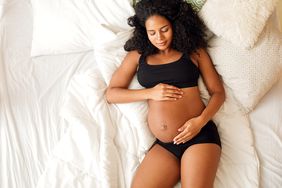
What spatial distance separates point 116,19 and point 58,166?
2.50ft

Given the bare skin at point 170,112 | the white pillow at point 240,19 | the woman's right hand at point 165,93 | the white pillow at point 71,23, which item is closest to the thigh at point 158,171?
the bare skin at point 170,112

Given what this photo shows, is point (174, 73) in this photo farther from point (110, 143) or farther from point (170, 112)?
point (110, 143)

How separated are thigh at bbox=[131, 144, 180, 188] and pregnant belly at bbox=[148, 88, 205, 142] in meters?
0.07

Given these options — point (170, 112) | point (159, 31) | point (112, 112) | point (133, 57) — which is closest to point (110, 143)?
point (112, 112)

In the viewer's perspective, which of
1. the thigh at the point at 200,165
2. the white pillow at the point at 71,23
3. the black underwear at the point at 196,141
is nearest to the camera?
the thigh at the point at 200,165

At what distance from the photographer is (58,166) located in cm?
128

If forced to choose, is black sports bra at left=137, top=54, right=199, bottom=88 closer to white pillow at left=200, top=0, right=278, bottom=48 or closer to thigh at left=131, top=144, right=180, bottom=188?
white pillow at left=200, top=0, right=278, bottom=48

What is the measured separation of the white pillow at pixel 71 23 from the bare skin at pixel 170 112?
29cm

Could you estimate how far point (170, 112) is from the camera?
1.30m

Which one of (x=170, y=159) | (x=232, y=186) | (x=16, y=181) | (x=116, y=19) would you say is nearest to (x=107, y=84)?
(x=116, y=19)

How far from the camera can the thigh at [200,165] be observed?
1173 millimetres

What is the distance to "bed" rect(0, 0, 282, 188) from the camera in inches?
50.4

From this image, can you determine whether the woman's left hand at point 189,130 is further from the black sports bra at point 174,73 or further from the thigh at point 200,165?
the black sports bra at point 174,73

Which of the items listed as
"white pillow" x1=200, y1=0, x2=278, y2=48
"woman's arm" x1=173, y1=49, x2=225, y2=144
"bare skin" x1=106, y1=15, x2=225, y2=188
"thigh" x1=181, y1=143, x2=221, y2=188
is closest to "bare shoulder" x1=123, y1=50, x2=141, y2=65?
"bare skin" x1=106, y1=15, x2=225, y2=188
